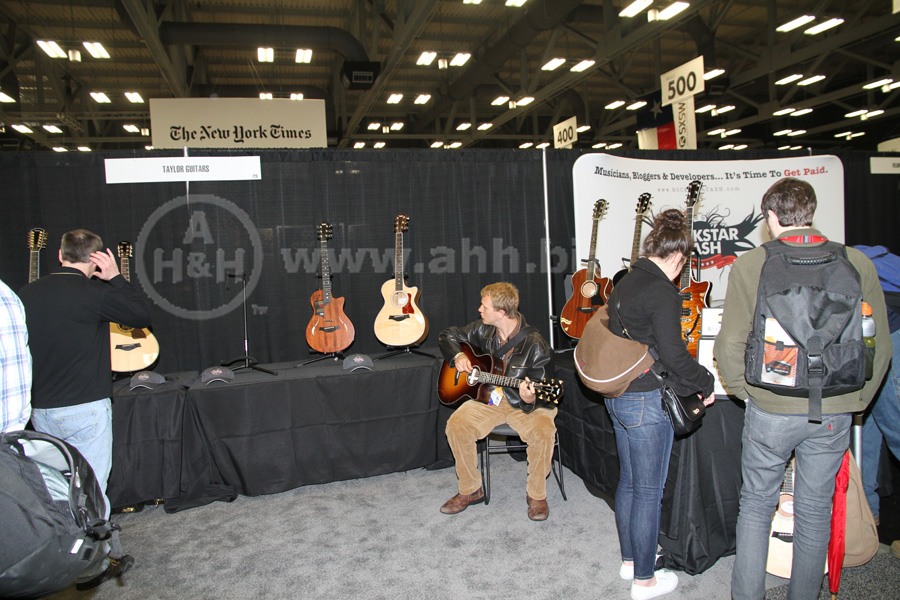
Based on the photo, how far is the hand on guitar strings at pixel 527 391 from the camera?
3049 mm

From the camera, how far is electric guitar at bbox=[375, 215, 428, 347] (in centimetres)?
425

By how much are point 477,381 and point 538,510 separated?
Answer: 0.76m

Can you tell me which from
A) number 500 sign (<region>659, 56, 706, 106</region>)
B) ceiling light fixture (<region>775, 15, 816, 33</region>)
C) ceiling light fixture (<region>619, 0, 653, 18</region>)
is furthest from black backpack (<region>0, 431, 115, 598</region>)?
ceiling light fixture (<region>775, 15, 816, 33</region>)

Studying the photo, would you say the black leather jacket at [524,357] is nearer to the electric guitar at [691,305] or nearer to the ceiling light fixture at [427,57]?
the electric guitar at [691,305]

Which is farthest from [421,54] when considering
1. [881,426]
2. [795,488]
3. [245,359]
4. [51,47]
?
[795,488]

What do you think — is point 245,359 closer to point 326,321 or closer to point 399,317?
point 326,321

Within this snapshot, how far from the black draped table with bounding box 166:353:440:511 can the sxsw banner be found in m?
1.81

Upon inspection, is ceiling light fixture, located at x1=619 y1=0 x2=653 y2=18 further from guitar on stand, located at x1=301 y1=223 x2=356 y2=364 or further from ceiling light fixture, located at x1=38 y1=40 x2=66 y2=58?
ceiling light fixture, located at x1=38 y1=40 x2=66 y2=58

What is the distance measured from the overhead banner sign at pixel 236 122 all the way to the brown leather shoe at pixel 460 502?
4.34 meters

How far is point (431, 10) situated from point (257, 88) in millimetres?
6090

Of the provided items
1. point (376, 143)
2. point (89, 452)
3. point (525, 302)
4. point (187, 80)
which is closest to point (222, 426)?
point (89, 452)

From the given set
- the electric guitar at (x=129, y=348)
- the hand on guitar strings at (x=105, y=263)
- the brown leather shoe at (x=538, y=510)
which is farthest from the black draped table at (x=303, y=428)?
the hand on guitar strings at (x=105, y=263)

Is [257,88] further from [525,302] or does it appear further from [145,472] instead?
[145,472]

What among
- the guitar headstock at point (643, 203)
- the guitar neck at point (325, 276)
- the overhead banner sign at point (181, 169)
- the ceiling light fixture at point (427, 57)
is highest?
the ceiling light fixture at point (427, 57)
